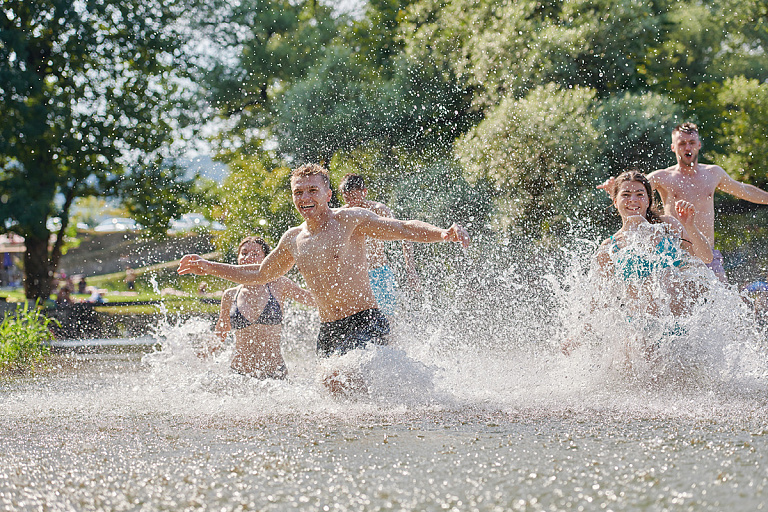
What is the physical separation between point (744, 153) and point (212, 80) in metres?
13.0

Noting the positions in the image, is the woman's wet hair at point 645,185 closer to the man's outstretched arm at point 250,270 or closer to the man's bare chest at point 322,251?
the man's bare chest at point 322,251

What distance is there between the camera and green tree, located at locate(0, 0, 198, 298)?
56.2 ft

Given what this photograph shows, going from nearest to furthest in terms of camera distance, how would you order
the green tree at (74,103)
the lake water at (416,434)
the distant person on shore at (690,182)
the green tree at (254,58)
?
the lake water at (416,434) → the distant person on shore at (690,182) → the green tree at (74,103) → the green tree at (254,58)

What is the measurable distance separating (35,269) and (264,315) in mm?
14581

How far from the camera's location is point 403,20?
20547 mm

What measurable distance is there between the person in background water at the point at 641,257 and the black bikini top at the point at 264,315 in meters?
2.23

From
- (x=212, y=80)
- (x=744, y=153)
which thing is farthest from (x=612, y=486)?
(x=212, y=80)

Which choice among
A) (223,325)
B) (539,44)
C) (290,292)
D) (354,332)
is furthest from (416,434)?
(539,44)

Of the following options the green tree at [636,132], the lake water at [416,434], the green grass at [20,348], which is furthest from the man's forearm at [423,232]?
the green tree at [636,132]

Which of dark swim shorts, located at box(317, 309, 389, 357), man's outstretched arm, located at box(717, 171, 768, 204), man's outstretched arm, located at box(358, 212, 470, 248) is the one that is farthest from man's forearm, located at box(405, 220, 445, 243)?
man's outstretched arm, located at box(717, 171, 768, 204)

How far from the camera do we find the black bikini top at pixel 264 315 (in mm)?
5977

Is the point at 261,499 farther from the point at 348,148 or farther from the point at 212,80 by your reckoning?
the point at 212,80

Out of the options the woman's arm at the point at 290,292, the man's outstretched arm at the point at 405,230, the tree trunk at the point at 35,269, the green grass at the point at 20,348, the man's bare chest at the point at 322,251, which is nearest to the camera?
the man's outstretched arm at the point at 405,230

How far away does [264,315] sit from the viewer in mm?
5996
